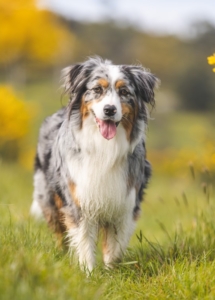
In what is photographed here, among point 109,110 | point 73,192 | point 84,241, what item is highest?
point 109,110

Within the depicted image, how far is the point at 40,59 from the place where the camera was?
38906 millimetres

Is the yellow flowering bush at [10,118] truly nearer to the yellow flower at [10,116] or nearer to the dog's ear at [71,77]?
the yellow flower at [10,116]

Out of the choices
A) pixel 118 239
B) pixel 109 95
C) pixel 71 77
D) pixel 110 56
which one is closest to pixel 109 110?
pixel 109 95

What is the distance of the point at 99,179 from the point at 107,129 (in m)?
0.54

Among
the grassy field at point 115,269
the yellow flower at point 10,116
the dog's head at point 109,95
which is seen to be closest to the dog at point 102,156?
the dog's head at point 109,95

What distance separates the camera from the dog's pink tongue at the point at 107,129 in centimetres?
498

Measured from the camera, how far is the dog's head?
4.90 metres

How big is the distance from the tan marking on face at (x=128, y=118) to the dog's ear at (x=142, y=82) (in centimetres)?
24

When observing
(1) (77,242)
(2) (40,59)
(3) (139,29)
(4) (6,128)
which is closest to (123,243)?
(1) (77,242)

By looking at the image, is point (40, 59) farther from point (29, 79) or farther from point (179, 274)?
point (179, 274)

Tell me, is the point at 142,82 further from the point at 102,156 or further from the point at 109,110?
the point at 102,156

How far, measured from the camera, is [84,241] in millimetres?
5371

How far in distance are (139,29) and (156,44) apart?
9.14m

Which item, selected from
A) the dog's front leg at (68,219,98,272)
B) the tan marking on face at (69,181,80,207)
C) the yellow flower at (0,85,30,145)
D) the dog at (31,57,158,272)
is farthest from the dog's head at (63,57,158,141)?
the yellow flower at (0,85,30,145)
